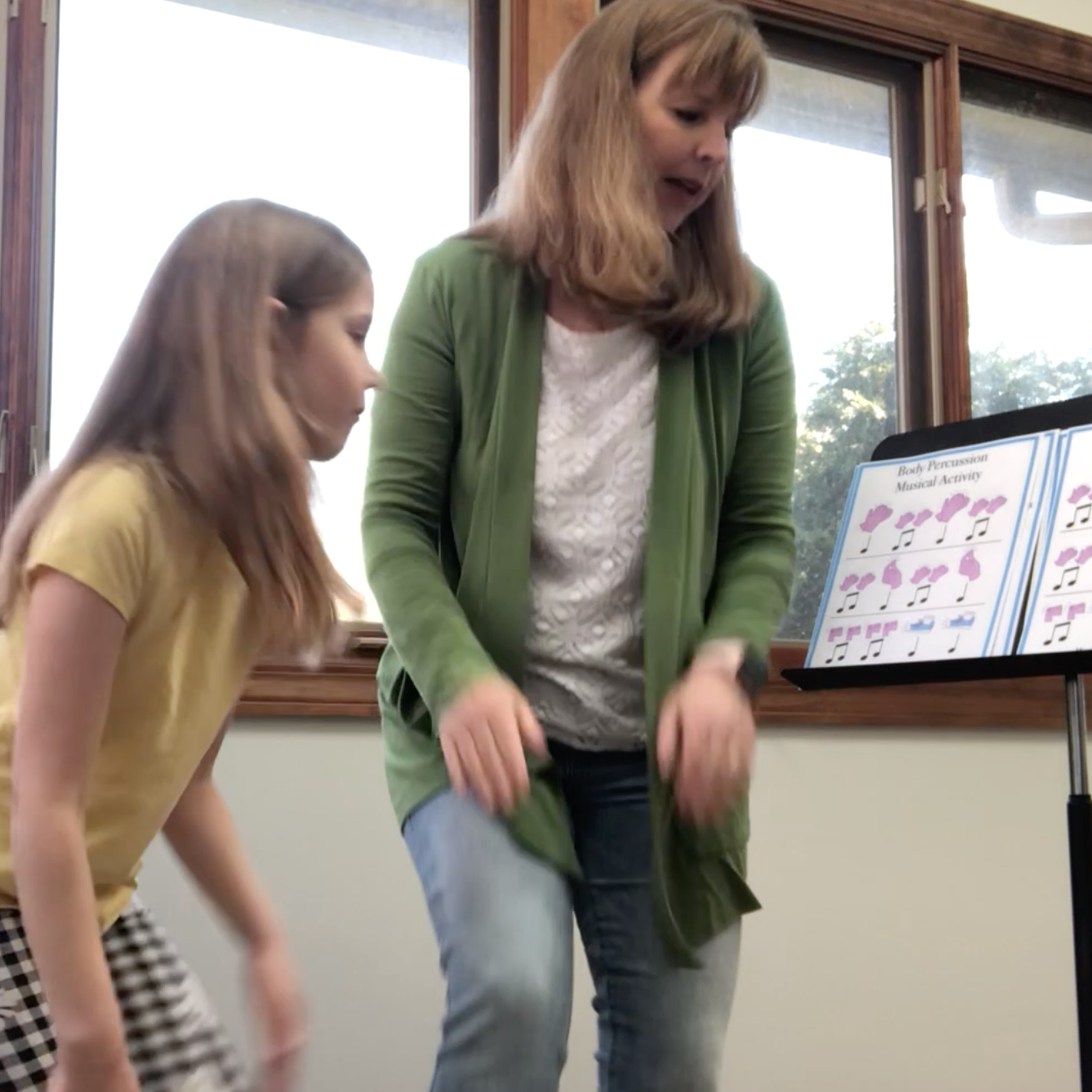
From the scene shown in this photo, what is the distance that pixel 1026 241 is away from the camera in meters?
2.68

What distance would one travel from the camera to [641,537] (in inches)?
48.7

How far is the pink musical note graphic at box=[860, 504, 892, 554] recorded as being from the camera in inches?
68.7

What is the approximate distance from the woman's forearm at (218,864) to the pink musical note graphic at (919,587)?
35.2 inches

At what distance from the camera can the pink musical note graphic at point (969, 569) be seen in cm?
162

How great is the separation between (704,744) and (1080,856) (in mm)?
767

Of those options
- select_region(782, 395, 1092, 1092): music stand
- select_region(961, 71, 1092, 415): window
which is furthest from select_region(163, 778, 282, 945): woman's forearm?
select_region(961, 71, 1092, 415): window

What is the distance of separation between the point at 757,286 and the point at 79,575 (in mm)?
748

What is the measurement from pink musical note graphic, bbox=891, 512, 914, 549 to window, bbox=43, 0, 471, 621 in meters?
0.77

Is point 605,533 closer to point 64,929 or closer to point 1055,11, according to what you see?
point 64,929

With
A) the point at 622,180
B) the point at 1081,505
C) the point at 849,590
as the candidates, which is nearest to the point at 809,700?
the point at 849,590

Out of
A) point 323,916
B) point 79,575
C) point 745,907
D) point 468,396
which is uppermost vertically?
point 468,396

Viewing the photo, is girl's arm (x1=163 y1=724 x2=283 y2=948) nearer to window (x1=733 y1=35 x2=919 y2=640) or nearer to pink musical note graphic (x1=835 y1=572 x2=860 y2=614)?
pink musical note graphic (x1=835 y1=572 x2=860 y2=614)

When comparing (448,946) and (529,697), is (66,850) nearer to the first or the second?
(448,946)

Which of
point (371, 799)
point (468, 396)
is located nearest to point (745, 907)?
point (468, 396)
